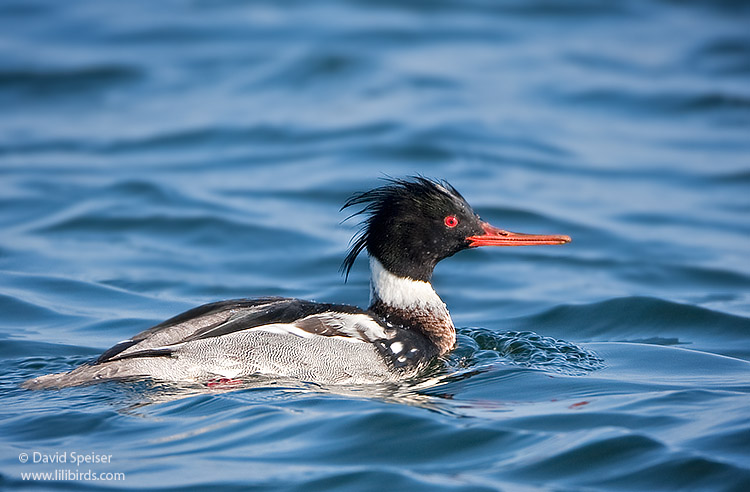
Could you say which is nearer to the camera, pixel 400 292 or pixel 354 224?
pixel 400 292

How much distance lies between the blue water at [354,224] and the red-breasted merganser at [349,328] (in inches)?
7.3

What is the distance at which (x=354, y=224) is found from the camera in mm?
14250

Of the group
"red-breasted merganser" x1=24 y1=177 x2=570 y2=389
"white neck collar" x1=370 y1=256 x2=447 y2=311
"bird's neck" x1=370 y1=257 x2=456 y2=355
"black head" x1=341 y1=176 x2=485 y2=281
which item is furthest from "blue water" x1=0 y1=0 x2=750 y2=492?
"black head" x1=341 y1=176 x2=485 y2=281

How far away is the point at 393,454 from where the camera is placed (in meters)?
6.34

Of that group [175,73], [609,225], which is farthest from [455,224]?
[175,73]

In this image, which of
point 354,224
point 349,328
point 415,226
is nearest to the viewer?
point 349,328

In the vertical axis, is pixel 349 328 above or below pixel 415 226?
below

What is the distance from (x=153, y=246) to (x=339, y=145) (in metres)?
4.66

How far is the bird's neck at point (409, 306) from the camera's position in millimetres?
8281

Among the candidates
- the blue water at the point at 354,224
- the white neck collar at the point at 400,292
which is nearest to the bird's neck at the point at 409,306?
the white neck collar at the point at 400,292

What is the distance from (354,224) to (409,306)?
604 centimetres

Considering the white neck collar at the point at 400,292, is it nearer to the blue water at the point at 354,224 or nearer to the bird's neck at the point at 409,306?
the bird's neck at the point at 409,306

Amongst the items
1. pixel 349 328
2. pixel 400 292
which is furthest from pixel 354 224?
pixel 349 328

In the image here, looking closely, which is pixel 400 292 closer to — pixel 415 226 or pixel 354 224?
pixel 415 226
